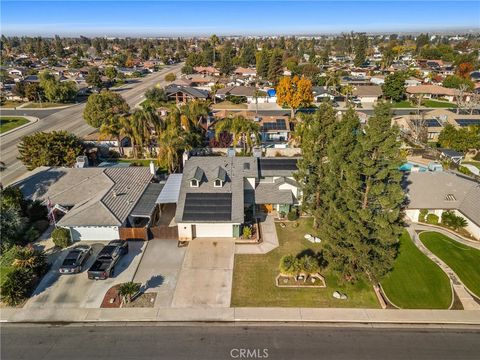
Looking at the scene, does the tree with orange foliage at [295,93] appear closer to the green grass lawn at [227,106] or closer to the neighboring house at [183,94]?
the green grass lawn at [227,106]

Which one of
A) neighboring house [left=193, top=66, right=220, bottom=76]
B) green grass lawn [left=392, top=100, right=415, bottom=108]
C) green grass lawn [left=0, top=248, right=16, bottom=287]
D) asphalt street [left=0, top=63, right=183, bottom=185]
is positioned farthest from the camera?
neighboring house [left=193, top=66, right=220, bottom=76]

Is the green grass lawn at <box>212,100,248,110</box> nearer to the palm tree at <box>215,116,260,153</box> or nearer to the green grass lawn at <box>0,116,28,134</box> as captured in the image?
the palm tree at <box>215,116,260,153</box>

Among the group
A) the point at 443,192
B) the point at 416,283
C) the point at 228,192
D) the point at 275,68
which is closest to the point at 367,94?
the point at 275,68

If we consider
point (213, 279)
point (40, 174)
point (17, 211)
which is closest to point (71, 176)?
point (40, 174)

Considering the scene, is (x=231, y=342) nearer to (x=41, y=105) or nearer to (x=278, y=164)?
(x=278, y=164)

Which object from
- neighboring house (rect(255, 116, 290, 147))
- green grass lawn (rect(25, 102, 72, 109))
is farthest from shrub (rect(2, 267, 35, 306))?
green grass lawn (rect(25, 102, 72, 109))

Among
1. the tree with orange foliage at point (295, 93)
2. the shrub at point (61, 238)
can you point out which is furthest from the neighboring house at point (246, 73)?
the shrub at point (61, 238)
